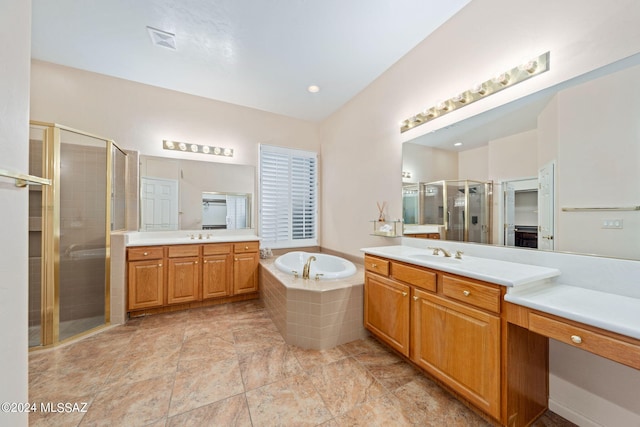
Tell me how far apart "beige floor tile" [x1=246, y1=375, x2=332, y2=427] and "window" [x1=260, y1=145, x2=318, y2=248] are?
249cm

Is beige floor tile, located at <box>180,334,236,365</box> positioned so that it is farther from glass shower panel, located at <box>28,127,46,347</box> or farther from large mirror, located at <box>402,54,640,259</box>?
large mirror, located at <box>402,54,640,259</box>

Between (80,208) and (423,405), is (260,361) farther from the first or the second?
(80,208)

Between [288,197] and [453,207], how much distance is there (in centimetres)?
274

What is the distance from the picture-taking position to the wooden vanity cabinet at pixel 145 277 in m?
2.72

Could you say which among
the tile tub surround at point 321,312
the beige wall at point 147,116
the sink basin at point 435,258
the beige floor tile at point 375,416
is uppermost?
the beige wall at point 147,116

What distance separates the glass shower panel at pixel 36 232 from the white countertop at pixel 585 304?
12.4 ft

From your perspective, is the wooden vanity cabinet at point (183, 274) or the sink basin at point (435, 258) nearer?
the sink basin at point (435, 258)

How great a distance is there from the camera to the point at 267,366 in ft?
6.26

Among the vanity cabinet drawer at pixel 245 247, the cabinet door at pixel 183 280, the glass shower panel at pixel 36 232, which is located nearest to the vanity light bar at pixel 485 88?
the vanity cabinet drawer at pixel 245 247

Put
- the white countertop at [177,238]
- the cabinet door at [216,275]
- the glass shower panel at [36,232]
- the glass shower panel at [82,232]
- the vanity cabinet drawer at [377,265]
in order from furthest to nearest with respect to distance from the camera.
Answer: the cabinet door at [216,275], the white countertop at [177,238], the glass shower panel at [82,232], the glass shower panel at [36,232], the vanity cabinet drawer at [377,265]

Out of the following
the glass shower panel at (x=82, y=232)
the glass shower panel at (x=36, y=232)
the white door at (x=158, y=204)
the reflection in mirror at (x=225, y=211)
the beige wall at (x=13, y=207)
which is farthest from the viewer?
the reflection in mirror at (x=225, y=211)

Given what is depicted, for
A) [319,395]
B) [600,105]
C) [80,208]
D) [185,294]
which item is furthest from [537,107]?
[80,208]

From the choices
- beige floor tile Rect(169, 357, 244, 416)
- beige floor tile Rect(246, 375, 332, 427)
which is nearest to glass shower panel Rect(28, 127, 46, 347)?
beige floor tile Rect(169, 357, 244, 416)

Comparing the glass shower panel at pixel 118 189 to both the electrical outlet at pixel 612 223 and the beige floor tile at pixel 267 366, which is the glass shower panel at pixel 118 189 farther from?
the electrical outlet at pixel 612 223
